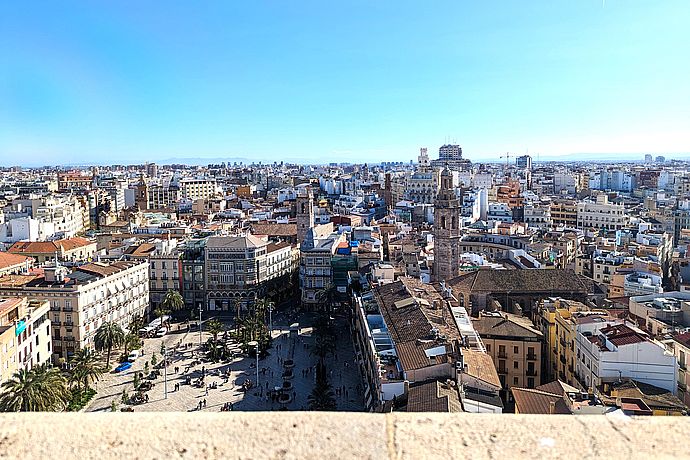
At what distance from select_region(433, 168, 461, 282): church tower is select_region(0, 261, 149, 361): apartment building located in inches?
750

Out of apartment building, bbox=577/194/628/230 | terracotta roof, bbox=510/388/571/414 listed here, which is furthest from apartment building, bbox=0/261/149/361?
apartment building, bbox=577/194/628/230

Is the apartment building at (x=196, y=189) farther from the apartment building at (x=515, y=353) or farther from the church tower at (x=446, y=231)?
the apartment building at (x=515, y=353)

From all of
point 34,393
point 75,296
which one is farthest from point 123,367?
point 34,393

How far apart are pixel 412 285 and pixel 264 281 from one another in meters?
15.0

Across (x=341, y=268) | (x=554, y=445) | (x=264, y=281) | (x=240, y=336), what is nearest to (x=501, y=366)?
(x=240, y=336)

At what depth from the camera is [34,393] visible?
20.6 metres

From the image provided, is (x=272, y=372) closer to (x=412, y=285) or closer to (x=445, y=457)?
(x=412, y=285)

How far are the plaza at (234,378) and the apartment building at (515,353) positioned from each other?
20.2ft

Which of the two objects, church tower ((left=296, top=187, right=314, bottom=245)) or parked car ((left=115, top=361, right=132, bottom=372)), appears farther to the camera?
church tower ((left=296, top=187, right=314, bottom=245))

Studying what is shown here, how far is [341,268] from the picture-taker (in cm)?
4247

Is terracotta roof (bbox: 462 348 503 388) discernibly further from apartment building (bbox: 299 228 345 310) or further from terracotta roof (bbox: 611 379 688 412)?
→ apartment building (bbox: 299 228 345 310)

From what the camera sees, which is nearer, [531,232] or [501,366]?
[501,366]

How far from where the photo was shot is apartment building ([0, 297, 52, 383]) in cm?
2413

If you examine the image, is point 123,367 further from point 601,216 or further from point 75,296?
point 601,216
